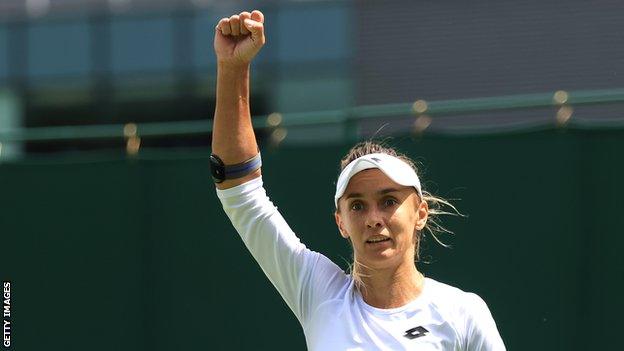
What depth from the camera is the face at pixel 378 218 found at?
3.17 meters

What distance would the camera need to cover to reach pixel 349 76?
14922 mm

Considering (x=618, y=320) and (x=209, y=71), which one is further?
(x=209, y=71)

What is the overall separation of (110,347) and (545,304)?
225 cm

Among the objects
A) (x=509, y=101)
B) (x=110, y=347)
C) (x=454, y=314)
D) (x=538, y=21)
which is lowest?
(x=110, y=347)

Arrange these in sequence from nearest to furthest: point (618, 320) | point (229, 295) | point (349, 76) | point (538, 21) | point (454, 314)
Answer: point (454, 314) < point (618, 320) < point (229, 295) < point (538, 21) < point (349, 76)

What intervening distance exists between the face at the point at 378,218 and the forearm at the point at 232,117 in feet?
1.01

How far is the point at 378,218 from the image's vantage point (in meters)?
3.16

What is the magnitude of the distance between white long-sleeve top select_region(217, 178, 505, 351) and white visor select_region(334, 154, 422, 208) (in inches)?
8.4

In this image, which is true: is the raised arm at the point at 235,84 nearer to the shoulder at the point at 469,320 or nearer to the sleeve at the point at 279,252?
the sleeve at the point at 279,252

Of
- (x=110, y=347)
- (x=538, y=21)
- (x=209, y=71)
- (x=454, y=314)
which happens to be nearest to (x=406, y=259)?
(x=454, y=314)

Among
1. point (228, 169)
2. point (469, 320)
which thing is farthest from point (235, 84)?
point (469, 320)

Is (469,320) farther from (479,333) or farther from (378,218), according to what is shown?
(378,218)

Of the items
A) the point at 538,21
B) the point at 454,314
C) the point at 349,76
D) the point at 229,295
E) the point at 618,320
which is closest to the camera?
the point at 454,314

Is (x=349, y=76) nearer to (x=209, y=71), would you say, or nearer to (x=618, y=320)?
(x=209, y=71)
